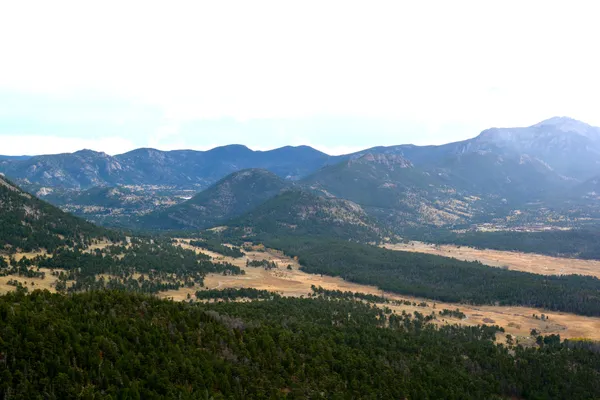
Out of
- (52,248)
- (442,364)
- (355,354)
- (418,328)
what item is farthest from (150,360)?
(52,248)

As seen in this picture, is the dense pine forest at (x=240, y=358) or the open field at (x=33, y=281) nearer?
the dense pine forest at (x=240, y=358)

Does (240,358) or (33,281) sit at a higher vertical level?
(240,358)

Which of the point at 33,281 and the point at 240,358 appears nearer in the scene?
the point at 240,358

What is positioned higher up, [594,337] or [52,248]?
[52,248]

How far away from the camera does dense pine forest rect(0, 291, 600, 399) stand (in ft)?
187

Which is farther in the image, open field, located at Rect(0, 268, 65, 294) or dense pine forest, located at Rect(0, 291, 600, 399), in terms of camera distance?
open field, located at Rect(0, 268, 65, 294)

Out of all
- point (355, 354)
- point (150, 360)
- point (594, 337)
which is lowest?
point (594, 337)

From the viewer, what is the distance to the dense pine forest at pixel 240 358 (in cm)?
5700

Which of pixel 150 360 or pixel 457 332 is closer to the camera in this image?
pixel 150 360

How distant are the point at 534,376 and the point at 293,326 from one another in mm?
59753

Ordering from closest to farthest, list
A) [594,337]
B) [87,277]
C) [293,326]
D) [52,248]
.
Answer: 1. [293,326]
2. [594,337]
3. [87,277]
4. [52,248]

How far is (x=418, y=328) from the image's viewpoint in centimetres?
14038

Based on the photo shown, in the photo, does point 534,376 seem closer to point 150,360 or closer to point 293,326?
point 293,326

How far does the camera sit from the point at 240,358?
250ft
